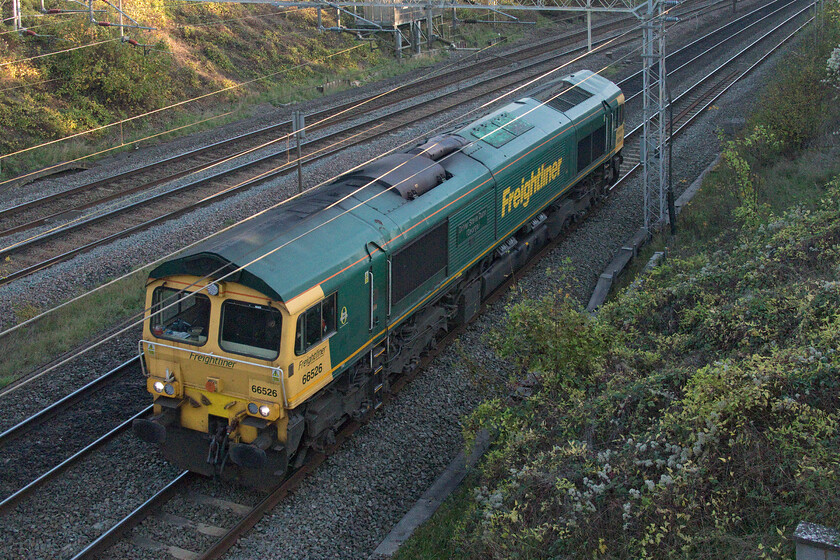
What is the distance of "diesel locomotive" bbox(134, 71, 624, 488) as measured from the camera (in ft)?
30.3

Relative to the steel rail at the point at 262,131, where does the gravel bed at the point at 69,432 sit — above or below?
below

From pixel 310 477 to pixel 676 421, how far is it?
4883mm

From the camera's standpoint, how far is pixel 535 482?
27.6ft

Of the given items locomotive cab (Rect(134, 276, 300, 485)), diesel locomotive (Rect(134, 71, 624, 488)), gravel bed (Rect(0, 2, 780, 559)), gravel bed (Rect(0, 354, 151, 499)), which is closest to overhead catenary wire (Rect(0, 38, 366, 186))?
gravel bed (Rect(0, 2, 780, 559))

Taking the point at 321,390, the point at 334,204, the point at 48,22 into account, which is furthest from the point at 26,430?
the point at 48,22

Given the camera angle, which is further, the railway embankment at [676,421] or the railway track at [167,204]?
the railway track at [167,204]

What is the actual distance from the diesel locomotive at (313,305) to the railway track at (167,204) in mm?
5302

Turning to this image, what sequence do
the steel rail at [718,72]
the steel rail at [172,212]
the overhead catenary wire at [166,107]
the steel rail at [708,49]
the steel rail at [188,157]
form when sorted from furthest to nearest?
1. the steel rail at [708,49]
2. the steel rail at [718,72]
3. the overhead catenary wire at [166,107]
4. the steel rail at [188,157]
5. the steel rail at [172,212]

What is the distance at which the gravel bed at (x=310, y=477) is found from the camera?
9.18m

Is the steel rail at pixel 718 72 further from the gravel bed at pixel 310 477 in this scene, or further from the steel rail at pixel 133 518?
the steel rail at pixel 133 518

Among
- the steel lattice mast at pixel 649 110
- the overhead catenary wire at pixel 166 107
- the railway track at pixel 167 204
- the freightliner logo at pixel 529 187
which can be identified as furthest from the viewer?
the overhead catenary wire at pixel 166 107

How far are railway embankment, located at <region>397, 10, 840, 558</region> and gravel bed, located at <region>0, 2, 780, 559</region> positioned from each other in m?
1.04

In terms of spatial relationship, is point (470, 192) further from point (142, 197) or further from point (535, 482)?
point (142, 197)

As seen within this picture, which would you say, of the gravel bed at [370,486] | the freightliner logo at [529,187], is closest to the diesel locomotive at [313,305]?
the freightliner logo at [529,187]
